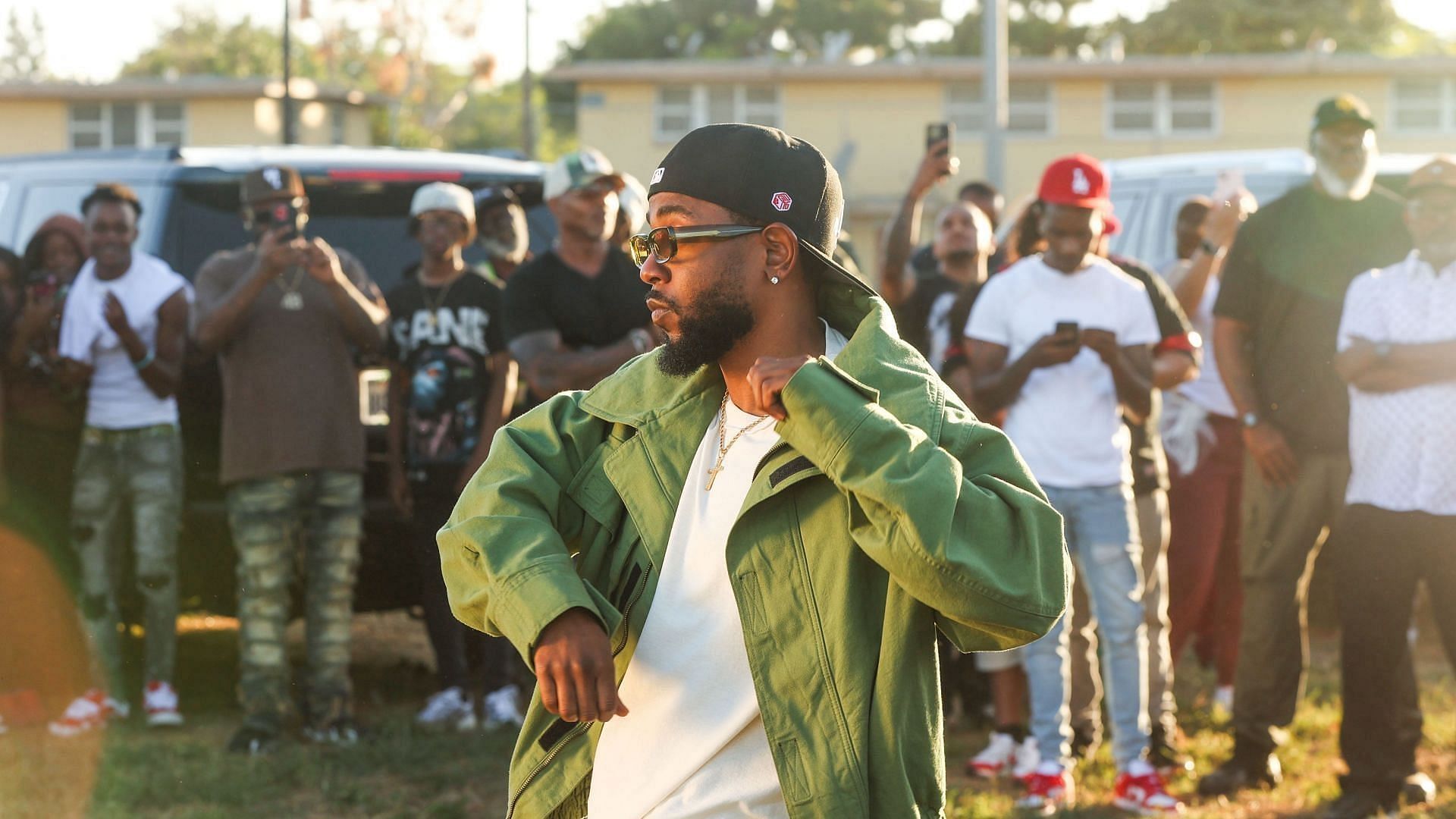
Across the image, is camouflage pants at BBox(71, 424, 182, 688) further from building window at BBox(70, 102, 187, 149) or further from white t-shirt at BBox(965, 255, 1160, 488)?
building window at BBox(70, 102, 187, 149)

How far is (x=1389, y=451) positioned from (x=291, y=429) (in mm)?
3933

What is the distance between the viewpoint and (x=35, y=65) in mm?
84312

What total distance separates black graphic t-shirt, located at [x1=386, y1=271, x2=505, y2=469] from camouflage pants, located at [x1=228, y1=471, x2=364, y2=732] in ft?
1.11

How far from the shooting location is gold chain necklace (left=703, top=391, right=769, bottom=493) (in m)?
2.80

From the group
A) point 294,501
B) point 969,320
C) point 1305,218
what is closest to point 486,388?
point 294,501

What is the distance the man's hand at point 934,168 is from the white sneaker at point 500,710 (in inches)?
101

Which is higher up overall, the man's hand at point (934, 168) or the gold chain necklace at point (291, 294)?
the man's hand at point (934, 168)

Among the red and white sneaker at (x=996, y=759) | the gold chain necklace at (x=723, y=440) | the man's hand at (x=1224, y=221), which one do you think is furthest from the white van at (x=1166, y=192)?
the gold chain necklace at (x=723, y=440)

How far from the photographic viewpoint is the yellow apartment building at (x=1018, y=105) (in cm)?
3694

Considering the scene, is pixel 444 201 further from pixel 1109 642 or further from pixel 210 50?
pixel 210 50

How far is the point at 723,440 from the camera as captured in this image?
9.30 feet

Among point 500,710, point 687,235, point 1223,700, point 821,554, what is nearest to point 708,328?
point 687,235

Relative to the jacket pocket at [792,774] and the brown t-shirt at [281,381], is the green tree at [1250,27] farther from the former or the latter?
the jacket pocket at [792,774]

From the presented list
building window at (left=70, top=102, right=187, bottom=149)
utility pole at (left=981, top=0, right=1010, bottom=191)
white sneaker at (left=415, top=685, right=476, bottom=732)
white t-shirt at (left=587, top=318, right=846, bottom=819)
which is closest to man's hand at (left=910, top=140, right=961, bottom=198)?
white sneaker at (left=415, top=685, right=476, bottom=732)
